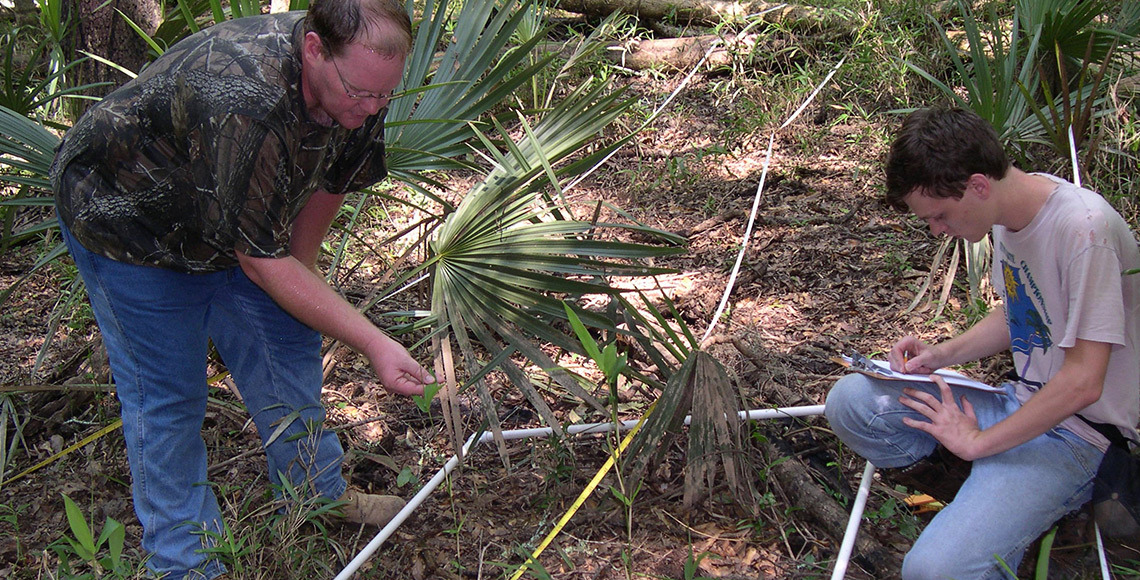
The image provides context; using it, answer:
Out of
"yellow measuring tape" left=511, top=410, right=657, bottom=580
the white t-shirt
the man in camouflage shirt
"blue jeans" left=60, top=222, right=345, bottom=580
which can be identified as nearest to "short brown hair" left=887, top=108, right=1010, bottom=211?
the white t-shirt

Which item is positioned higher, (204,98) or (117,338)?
(204,98)

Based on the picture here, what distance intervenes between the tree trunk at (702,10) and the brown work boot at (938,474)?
3246mm

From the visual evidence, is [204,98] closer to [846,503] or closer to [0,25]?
[846,503]

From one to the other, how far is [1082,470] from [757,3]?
3.79 m

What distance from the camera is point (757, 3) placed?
5.12m

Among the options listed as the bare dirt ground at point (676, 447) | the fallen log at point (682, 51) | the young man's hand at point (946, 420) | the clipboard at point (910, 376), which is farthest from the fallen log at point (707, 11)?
the young man's hand at point (946, 420)

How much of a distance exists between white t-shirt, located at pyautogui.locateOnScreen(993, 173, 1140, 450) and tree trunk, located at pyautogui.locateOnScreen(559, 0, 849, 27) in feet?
10.1

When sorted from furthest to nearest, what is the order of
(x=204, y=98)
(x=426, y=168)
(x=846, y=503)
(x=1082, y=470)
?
(x=426, y=168)
(x=846, y=503)
(x=1082, y=470)
(x=204, y=98)

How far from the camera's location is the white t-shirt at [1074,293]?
1808 mm

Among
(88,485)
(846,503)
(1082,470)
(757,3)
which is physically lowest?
(88,485)

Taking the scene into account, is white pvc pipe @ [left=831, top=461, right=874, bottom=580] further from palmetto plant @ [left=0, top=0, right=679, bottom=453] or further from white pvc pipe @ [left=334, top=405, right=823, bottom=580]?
palmetto plant @ [left=0, top=0, right=679, bottom=453]

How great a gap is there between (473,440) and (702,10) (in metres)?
3.63

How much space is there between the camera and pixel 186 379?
224 cm

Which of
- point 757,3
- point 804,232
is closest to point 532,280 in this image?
point 804,232
